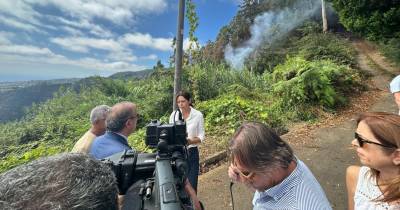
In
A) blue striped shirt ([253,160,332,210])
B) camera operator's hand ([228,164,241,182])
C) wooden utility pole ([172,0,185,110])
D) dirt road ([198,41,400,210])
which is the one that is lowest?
dirt road ([198,41,400,210])

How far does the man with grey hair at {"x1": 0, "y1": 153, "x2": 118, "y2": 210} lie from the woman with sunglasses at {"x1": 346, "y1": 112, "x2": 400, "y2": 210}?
1.64 m

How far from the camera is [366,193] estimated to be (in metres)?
1.99

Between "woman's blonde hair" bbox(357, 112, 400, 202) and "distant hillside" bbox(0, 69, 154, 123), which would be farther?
"distant hillside" bbox(0, 69, 154, 123)

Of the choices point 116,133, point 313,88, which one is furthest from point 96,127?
point 313,88

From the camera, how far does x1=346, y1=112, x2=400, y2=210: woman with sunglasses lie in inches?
71.0

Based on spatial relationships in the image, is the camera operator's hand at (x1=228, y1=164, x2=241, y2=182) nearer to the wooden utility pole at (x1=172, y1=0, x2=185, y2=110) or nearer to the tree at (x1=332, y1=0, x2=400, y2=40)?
the wooden utility pole at (x1=172, y1=0, x2=185, y2=110)

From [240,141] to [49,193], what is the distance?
101 cm

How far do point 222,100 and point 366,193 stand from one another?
691 centimetres

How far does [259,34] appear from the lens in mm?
26578

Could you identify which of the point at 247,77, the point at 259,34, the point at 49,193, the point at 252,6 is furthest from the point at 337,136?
the point at 252,6

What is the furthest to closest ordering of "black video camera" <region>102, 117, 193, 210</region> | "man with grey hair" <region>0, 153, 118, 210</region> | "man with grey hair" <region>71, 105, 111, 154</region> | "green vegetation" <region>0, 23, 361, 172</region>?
"green vegetation" <region>0, 23, 361, 172</region> < "man with grey hair" <region>71, 105, 111, 154</region> < "black video camera" <region>102, 117, 193, 210</region> < "man with grey hair" <region>0, 153, 118, 210</region>

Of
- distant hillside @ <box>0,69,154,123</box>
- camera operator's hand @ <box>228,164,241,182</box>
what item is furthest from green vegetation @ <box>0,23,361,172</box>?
camera operator's hand @ <box>228,164,241,182</box>

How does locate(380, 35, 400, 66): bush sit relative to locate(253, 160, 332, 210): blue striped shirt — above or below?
above

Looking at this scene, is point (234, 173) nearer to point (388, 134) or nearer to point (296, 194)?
point (296, 194)
